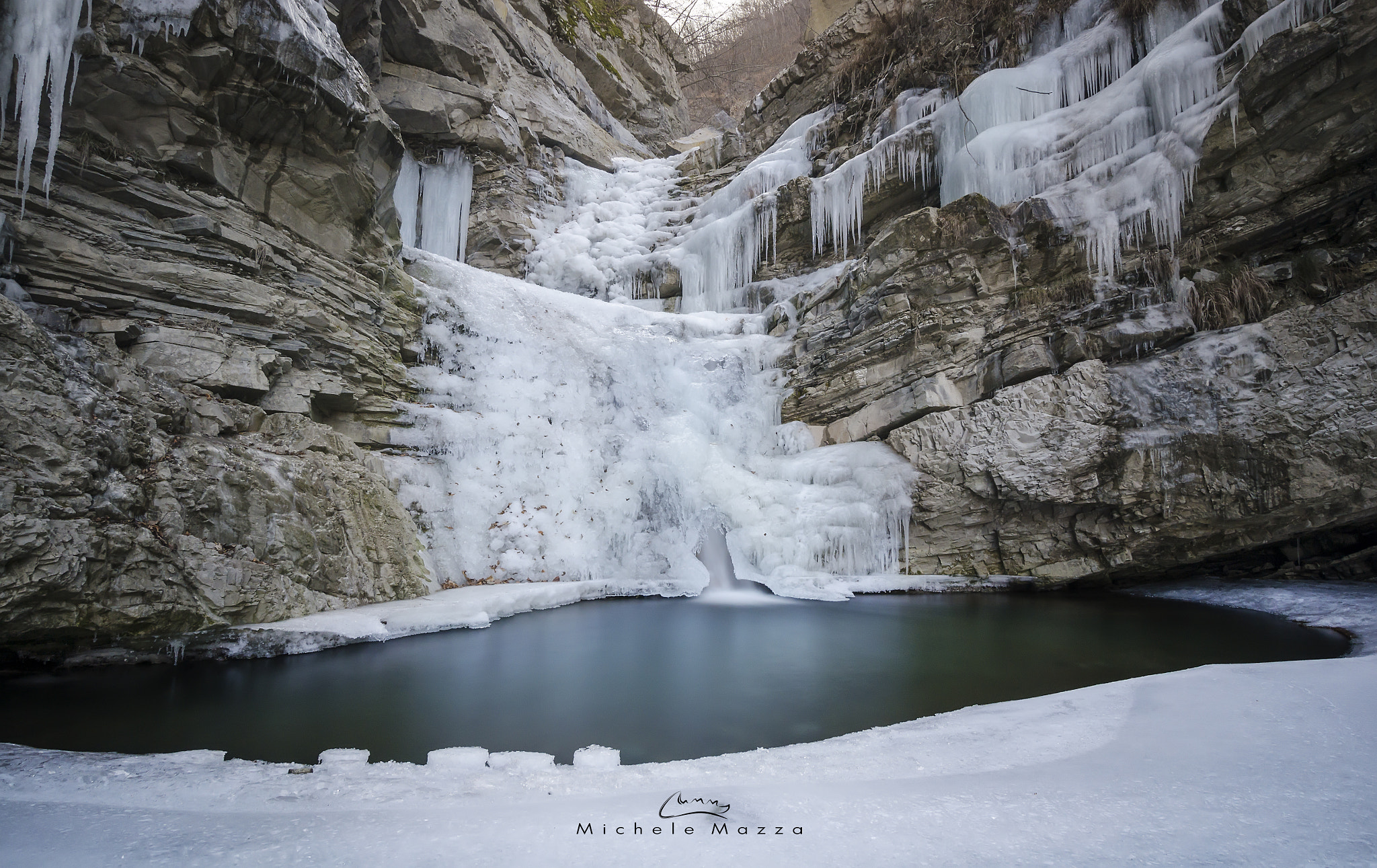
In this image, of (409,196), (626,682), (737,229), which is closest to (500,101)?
(409,196)

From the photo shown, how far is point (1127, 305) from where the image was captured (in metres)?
6.45

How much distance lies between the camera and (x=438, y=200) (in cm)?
1232


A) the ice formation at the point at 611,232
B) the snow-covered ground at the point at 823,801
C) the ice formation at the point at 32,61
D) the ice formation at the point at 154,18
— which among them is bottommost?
the snow-covered ground at the point at 823,801

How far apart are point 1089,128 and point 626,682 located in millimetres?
8513

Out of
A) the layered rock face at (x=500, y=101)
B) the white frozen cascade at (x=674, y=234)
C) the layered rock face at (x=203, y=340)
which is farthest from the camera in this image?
the layered rock face at (x=500, y=101)

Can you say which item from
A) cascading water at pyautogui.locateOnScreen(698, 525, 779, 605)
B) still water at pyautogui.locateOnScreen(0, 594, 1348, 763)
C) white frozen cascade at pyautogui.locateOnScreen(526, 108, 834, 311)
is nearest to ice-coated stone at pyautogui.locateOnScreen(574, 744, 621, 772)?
still water at pyautogui.locateOnScreen(0, 594, 1348, 763)

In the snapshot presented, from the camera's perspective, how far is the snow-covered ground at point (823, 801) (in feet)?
4.86

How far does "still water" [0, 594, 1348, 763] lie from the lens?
9.05ft

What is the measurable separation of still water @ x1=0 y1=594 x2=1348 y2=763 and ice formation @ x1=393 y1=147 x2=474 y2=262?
9479 mm

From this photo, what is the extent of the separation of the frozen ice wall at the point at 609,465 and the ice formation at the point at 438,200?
386 centimetres

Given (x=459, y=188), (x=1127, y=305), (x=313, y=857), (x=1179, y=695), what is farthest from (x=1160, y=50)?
(x=459, y=188)

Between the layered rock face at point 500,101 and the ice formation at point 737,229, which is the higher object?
the layered rock face at point 500,101

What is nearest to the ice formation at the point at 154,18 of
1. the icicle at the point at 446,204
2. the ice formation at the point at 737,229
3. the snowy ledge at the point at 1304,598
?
the icicle at the point at 446,204

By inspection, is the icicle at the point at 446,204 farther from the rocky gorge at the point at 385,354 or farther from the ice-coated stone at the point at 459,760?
the ice-coated stone at the point at 459,760
